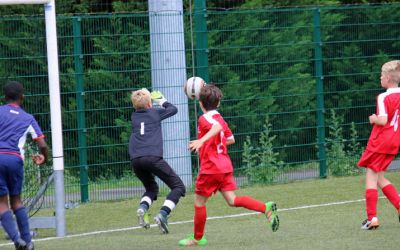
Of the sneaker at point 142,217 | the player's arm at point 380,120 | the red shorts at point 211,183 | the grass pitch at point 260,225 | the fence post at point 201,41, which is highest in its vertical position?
the fence post at point 201,41

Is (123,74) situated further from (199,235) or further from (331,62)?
(199,235)

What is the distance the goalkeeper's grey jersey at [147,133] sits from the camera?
1176 centimetres

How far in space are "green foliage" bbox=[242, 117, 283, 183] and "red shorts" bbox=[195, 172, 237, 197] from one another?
19.5 ft

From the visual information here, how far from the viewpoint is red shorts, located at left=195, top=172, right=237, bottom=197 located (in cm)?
1031

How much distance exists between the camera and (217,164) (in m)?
10.3

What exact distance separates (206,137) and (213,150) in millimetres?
276

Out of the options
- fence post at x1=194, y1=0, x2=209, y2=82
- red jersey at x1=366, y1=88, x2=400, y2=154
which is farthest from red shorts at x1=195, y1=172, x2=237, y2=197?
fence post at x1=194, y1=0, x2=209, y2=82

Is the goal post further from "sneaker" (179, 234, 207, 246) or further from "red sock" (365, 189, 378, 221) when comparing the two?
"red sock" (365, 189, 378, 221)

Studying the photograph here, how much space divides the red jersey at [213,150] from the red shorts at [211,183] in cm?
5

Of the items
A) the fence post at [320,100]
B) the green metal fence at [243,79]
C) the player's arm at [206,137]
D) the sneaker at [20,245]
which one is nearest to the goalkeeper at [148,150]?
the player's arm at [206,137]

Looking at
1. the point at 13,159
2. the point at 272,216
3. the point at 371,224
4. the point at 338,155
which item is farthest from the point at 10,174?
the point at 338,155

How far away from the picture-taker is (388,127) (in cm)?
1117

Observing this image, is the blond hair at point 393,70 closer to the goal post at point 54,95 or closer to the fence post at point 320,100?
the goal post at point 54,95

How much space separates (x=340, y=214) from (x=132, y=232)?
8.17ft
